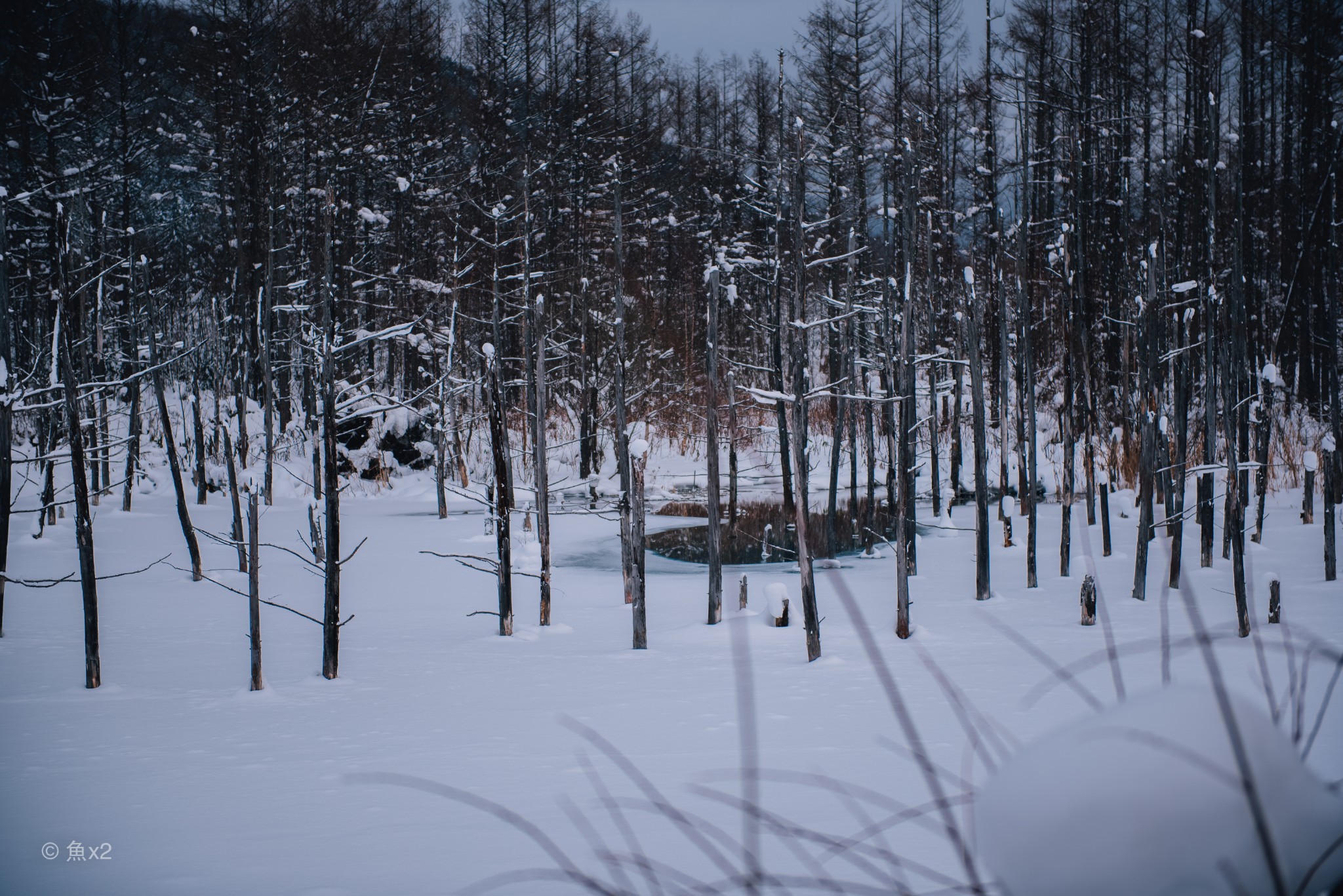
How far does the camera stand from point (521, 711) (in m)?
7.30

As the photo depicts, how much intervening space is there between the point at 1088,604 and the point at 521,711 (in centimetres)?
687

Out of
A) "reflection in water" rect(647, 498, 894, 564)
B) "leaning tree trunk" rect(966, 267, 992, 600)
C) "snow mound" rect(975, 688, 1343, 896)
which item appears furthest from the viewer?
"reflection in water" rect(647, 498, 894, 564)

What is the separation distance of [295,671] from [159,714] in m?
1.78

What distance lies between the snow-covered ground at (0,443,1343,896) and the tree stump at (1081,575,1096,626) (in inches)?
10.1

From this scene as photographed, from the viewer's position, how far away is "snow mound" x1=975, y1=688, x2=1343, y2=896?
0.97 meters

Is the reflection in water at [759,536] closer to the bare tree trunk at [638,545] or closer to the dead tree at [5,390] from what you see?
the bare tree trunk at [638,545]

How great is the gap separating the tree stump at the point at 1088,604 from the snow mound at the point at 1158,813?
9.90 metres

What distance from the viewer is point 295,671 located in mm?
9070

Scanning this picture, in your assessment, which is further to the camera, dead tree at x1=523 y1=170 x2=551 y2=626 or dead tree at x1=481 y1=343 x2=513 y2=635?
dead tree at x1=523 y1=170 x2=551 y2=626

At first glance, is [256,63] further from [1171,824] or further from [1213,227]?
Answer: [1171,824]

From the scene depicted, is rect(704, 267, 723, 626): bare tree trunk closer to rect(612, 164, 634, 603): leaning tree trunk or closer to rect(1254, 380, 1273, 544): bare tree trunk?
rect(612, 164, 634, 603): leaning tree trunk

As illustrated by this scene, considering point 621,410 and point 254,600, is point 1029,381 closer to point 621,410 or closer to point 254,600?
point 621,410

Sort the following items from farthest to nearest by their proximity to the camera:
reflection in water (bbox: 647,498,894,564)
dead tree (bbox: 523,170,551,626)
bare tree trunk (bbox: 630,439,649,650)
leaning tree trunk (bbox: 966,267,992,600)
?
reflection in water (bbox: 647,498,894,564), leaning tree trunk (bbox: 966,267,992,600), dead tree (bbox: 523,170,551,626), bare tree trunk (bbox: 630,439,649,650)

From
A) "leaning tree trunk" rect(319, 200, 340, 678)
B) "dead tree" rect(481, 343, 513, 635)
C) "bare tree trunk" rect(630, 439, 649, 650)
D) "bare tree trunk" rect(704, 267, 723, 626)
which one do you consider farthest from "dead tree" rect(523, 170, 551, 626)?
"leaning tree trunk" rect(319, 200, 340, 678)
